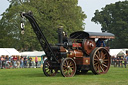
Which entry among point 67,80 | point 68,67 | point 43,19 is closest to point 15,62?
point 43,19

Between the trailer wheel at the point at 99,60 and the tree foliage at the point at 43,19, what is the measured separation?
27.8 meters

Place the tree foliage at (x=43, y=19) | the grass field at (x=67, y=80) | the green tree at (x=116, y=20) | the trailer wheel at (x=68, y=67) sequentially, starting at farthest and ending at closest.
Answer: the green tree at (x=116, y=20) → the tree foliage at (x=43, y=19) → the trailer wheel at (x=68, y=67) → the grass field at (x=67, y=80)

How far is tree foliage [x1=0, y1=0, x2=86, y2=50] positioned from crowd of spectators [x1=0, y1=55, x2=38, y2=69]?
9.81 metres

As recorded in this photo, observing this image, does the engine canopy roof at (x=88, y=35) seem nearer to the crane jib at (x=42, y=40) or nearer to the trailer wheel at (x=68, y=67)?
the trailer wheel at (x=68, y=67)

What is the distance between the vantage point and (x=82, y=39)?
18969mm

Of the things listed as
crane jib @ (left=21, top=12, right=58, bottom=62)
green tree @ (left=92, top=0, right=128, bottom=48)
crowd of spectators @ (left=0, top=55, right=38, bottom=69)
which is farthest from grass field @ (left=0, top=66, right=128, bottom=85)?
green tree @ (left=92, top=0, right=128, bottom=48)

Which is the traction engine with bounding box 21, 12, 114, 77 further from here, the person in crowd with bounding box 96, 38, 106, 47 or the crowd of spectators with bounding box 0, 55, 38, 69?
the crowd of spectators with bounding box 0, 55, 38, 69

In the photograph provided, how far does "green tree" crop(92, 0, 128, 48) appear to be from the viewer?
77.5 meters

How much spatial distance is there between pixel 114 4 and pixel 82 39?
68.7 metres

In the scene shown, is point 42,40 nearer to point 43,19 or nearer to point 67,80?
point 67,80

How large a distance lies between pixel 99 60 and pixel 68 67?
7.85 ft

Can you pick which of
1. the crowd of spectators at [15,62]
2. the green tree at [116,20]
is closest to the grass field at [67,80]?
the crowd of spectators at [15,62]

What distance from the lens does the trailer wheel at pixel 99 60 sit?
18.3 meters

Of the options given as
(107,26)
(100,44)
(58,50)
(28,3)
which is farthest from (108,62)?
(107,26)
